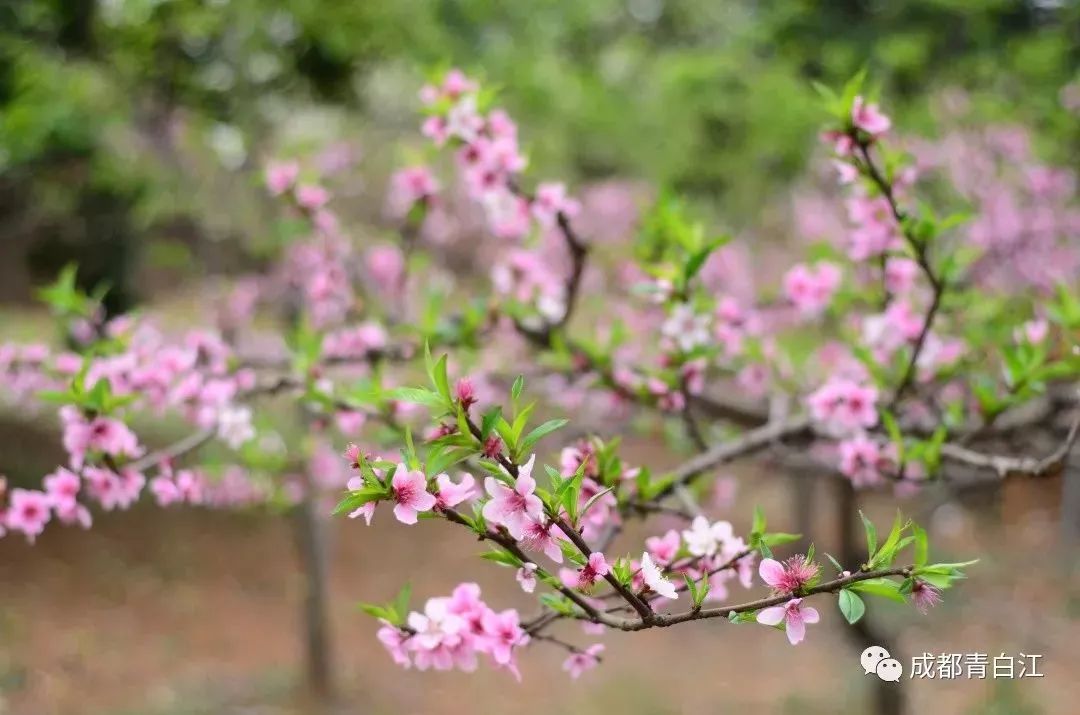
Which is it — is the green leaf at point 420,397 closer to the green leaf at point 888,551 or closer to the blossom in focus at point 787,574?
the blossom in focus at point 787,574

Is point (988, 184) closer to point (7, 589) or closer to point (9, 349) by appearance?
point (9, 349)

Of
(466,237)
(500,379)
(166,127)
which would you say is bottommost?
(466,237)

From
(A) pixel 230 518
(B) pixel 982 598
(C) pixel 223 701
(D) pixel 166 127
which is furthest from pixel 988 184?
(A) pixel 230 518

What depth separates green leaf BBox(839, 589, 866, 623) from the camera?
1.14 meters

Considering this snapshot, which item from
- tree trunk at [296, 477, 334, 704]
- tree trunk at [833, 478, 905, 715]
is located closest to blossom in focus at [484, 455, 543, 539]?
tree trunk at [833, 478, 905, 715]

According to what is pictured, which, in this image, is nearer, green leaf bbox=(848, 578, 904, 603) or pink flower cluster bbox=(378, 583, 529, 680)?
green leaf bbox=(848, 578, 904, 603)

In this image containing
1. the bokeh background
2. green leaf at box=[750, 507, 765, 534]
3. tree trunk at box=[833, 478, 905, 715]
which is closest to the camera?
green leaf at box=[750, 507, 765, 534]

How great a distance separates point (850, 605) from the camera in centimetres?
116

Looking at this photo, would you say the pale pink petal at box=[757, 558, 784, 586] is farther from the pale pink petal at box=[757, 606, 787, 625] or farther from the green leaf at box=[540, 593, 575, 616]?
the green leaf at box=[540, 593, 575, 616]

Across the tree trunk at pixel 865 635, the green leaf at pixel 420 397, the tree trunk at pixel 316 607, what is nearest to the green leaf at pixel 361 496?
the green leaf at pixel 420 397

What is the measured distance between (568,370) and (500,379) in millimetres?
920

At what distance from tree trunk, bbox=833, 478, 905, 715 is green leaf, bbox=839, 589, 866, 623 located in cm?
323

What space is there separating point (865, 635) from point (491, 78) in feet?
17.4

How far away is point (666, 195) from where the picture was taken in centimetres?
261
